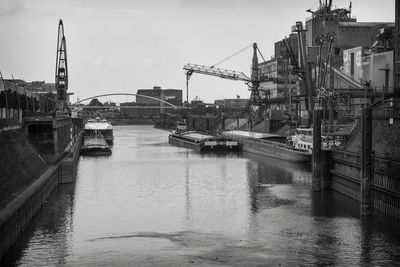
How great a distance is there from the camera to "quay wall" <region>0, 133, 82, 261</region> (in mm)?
19362

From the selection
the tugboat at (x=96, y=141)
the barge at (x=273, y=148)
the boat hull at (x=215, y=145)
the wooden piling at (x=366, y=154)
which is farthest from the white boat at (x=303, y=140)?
the wooden piling at (x=366, y=154)

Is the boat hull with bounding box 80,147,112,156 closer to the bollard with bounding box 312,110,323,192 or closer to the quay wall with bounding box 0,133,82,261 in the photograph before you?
the quay wall with bounding box 0,133,82,261

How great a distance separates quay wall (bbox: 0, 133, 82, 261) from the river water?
49 centimetres

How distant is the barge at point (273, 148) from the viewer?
50.8m

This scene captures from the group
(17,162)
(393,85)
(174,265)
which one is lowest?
(174,265)

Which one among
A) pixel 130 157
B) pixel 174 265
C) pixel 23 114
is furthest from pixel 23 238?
pixel 130 157

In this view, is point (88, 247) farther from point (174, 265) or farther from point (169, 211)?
point (169, 211)

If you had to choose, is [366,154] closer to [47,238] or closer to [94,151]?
[47,238]

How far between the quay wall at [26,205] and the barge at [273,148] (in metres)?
21.7

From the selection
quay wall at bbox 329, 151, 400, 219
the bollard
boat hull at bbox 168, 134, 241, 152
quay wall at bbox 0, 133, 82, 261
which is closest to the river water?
quay wall at bbox 0, 133, 82, 261

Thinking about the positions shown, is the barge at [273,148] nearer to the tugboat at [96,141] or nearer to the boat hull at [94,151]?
the tugboat at [96,141]

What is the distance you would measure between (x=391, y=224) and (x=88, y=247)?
1254 cm

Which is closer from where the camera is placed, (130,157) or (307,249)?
(307,249)

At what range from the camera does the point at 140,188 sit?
36531 mm
